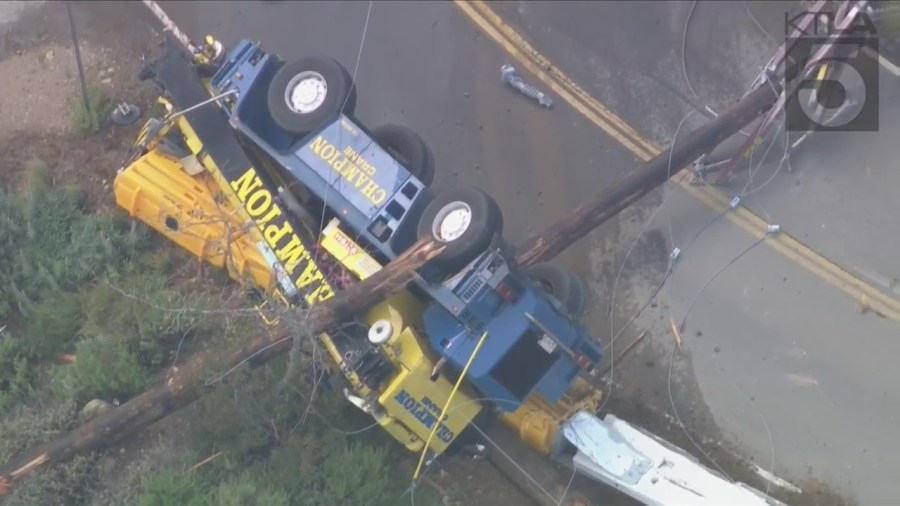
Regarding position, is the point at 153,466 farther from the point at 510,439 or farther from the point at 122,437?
the point at 510,439

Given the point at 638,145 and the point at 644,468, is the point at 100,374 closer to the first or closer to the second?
the point at 644,468

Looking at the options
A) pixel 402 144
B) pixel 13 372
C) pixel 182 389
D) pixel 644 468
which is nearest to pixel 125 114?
pixel 13 372

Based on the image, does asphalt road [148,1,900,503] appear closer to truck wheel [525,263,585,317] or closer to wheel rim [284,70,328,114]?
truck wheel [525,263,585,317]

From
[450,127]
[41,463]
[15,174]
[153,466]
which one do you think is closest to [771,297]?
[450,127]

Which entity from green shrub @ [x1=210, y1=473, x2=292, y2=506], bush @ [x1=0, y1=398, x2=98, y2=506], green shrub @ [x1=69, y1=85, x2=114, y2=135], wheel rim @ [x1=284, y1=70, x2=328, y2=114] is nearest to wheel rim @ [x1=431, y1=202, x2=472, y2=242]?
wheel rim @ [x1=284, y1=70, x2=328, y2=114]

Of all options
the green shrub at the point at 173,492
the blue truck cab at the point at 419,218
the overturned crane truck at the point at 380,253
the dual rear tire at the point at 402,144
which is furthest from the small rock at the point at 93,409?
the dual rear tire at the point at 402,144

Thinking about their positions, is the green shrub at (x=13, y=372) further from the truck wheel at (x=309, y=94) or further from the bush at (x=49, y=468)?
the truck wheel at (x=309, y=94)

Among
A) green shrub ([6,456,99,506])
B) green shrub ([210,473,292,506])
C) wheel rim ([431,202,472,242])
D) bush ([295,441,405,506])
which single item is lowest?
green shrub ([6,456,99,506])
